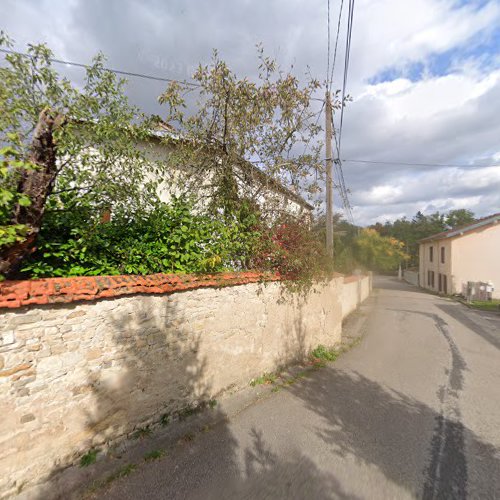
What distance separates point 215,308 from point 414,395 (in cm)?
389

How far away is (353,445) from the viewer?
12.5 feet

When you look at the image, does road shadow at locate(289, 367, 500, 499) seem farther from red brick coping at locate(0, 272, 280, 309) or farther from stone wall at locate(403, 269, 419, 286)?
Result: stone wall at locate(403, 269, 419, 286)

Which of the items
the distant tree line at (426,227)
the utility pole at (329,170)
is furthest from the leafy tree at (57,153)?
the distant tree line at (426,227)

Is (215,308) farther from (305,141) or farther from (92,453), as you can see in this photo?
(305,141)

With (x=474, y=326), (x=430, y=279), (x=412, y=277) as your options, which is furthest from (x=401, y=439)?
(x=412, y=277)

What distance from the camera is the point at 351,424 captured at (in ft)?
14.2

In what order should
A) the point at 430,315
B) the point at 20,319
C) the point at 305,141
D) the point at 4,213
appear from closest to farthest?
the point at 20,319
the point at 4,213
the point at 305,141
the point at 430,315

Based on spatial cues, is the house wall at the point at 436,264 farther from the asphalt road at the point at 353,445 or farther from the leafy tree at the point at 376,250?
the asphalt road at the point at 353,445

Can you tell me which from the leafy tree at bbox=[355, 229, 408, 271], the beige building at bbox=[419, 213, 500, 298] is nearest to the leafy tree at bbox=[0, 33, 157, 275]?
the beige building at bbox=[419, 213, 500, 298]

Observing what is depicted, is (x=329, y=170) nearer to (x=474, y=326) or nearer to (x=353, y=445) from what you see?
(x=353, y=445)

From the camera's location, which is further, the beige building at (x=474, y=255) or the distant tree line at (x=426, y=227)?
the distant tree line at (x=426, y=227)

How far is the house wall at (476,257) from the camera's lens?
24.4 meters

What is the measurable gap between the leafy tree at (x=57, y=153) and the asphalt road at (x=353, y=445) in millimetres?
2903

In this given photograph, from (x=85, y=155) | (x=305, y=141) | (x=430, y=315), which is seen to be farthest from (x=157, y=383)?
(x=430, y=315)
